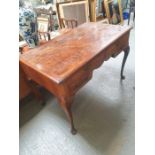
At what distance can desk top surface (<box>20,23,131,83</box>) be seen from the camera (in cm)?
111

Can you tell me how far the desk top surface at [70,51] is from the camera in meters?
1.11

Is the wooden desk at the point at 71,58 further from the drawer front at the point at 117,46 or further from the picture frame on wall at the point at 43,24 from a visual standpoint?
the picture frame on wall at the point at 43,24

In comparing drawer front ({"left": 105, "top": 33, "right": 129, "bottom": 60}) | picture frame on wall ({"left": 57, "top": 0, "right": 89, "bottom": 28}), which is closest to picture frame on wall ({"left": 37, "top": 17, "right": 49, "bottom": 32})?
picture frame on wall ({"left": 57, "top": 0, "right": 89, "bottom": 28})

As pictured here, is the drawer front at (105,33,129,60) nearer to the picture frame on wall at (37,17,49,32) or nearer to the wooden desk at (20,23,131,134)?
the wooden desk at (20,23,131,134)

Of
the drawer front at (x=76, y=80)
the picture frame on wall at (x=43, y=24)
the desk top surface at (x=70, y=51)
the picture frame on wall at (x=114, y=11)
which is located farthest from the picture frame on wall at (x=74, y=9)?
the drawer front at (x=76, y=80)

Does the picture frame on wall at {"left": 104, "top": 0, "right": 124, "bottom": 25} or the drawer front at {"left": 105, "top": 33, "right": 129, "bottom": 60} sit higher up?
the picture frame on wall at {"left": 104, "top": 0, "right": 124, "bottom": 25}

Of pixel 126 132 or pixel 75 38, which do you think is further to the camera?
pixel 75 38

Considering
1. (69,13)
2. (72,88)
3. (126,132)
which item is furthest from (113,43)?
(69,13)

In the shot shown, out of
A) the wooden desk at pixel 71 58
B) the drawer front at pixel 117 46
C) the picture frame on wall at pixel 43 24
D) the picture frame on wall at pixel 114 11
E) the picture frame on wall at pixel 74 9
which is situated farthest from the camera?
the picture frame on wall at pixel 114 11

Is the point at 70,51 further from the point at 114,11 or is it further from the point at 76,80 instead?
the point at 114,11
